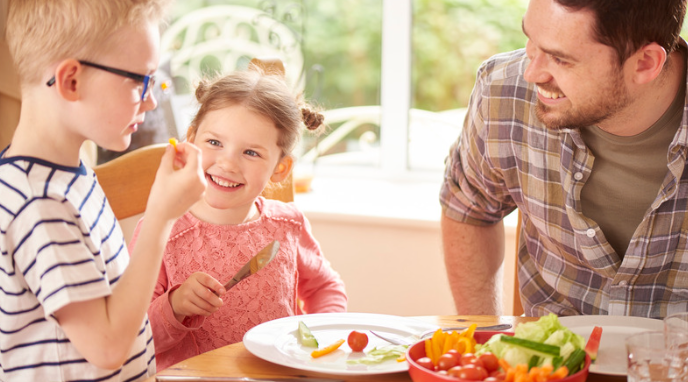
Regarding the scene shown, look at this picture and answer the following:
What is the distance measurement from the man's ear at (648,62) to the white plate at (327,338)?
65cm

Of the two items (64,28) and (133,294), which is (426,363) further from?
(64,28)

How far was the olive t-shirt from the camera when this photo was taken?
1.46 m

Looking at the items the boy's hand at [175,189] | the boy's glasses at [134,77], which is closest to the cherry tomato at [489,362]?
the boy's hand at [175,189]

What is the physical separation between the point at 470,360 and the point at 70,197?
54 centimetres

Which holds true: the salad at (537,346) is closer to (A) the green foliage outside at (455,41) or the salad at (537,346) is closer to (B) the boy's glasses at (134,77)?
(B) the boy's glasses at (134,77)

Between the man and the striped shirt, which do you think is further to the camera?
the man

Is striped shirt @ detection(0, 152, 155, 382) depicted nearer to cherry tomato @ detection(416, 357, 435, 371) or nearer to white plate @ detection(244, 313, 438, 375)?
white plate @ detection(244, 313, 438, 375)

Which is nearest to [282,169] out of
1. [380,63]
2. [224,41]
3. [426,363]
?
[426,363]

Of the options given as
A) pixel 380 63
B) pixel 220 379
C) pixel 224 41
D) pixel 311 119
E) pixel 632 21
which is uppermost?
pixel 224 41

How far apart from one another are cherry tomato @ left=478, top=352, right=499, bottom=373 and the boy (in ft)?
1.39

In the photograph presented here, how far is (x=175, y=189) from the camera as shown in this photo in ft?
3.15

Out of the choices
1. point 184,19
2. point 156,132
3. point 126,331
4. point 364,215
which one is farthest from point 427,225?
point 126,331

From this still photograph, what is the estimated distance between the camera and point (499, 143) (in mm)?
1630

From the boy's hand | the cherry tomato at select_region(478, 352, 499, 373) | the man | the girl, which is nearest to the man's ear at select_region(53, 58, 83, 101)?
the boy's hand
